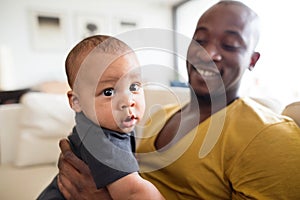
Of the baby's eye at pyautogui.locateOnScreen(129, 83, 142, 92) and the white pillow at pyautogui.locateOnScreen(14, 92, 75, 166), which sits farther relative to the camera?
the white pillow at pyautogui.locateOnScreen(14, 92, 75, 166)

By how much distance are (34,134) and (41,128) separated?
0.04 m

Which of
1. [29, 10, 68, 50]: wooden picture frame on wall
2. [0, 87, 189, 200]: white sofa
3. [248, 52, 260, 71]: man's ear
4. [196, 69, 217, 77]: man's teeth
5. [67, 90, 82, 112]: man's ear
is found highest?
[29, 10, 68, 50]: wooden picture frame on wall

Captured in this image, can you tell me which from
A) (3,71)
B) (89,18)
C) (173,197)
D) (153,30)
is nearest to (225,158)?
(173,197)

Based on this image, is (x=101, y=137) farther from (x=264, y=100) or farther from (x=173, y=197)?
(x=264, y=100)

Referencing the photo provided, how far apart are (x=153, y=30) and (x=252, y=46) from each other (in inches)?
10.8

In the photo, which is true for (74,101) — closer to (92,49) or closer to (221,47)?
(92,49)

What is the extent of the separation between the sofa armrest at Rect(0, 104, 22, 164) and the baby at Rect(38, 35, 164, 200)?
1.00m

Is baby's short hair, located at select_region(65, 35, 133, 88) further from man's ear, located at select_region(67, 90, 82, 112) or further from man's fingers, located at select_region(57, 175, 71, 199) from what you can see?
man's fingers, located at select_region(57, 175, 71, 199)

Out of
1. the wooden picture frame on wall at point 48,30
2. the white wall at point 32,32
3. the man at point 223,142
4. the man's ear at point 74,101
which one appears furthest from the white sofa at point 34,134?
the wooden picture frame on wall at point 48,30

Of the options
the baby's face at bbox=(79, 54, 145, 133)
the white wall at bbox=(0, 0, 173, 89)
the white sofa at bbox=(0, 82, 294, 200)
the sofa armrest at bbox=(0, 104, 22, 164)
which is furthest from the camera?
the white wall at bbox=(0, 0, 173, 89)

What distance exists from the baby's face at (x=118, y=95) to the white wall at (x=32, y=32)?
2.40 metres

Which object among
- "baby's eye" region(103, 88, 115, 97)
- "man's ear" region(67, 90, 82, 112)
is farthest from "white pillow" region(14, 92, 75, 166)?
"baby's eye" region(103, 88, 115, 97)

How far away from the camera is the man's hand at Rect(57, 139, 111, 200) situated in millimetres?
585

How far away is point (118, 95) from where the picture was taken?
447 mm
